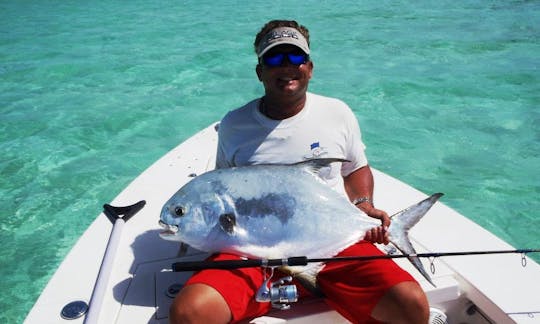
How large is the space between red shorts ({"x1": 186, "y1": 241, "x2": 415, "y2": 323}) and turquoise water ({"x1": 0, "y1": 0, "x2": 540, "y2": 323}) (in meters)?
2.39

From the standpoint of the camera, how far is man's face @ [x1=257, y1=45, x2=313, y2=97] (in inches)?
83.4

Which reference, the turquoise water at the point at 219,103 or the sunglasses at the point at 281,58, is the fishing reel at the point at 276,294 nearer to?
the sunglasses at the point at 281,58

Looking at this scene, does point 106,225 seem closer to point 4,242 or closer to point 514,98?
point 4,242

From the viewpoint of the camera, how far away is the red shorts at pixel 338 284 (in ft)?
5.72

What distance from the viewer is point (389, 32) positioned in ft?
37.8

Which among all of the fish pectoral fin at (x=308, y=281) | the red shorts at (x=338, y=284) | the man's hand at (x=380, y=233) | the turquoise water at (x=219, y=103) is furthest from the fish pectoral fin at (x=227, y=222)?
the turquoise water at (x=219, y=103)

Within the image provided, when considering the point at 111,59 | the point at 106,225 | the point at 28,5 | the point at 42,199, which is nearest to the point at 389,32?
the point at 111,59

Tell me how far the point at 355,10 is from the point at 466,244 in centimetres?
1381

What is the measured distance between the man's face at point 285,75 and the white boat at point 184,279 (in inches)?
36.6

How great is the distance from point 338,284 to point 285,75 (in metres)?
1.01

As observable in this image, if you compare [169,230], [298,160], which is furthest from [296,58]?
[169,230]

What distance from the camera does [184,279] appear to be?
2.07 metres

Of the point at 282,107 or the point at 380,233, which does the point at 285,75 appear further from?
the point at 380,233

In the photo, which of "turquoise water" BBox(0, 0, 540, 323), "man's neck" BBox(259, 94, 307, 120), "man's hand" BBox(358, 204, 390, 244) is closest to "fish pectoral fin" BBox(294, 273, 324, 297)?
"man's hand" BBox(358, 204, 390, 244)
